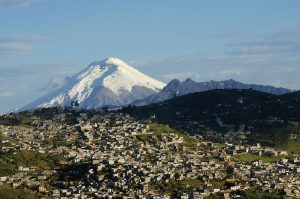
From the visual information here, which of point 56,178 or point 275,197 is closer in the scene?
point 275,197

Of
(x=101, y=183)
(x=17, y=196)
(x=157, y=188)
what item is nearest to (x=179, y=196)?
(x=157, y=188)

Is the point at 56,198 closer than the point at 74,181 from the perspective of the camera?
Yes

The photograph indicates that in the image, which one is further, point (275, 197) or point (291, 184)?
point (291, 184)

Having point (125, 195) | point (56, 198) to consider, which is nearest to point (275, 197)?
point (125, 195)

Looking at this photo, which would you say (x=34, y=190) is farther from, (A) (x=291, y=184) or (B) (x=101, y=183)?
(A) (x=291, y=184)

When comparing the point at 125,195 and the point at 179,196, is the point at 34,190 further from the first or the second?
the point at 179,196

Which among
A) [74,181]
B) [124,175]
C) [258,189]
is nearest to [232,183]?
[258,189]

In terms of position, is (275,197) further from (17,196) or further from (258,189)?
(17,196)

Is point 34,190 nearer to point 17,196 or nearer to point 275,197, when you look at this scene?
point 17,196
